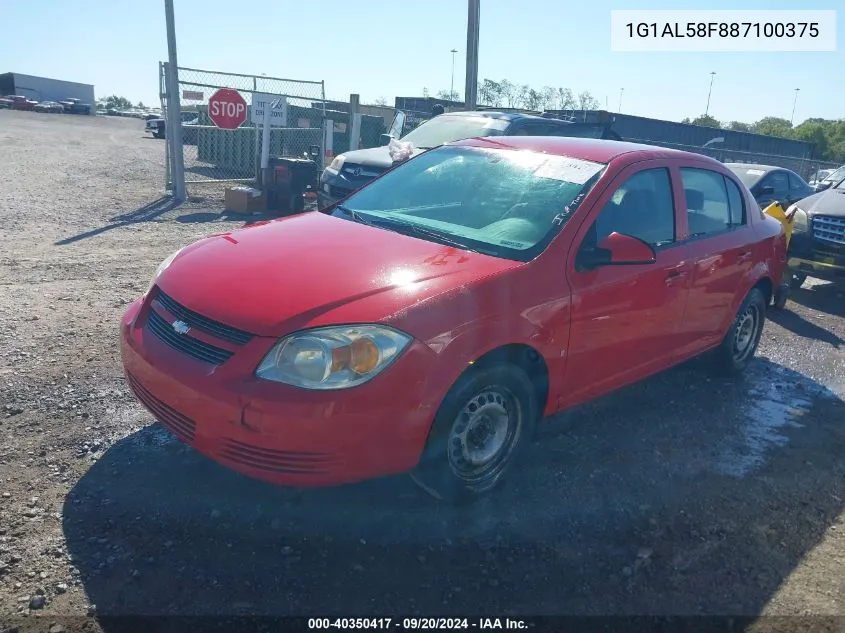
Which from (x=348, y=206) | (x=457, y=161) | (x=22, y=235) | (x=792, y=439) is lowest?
(x=792, y=439)

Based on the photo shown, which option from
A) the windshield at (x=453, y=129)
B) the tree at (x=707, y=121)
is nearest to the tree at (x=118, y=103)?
the tree at (x=707, y=121)

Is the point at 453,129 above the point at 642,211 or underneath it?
above

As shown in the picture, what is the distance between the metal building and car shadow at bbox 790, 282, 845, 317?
70.8 metres

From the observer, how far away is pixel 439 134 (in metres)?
10.6

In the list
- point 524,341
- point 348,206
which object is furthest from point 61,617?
point 348,206

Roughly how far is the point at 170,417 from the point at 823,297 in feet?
27.8

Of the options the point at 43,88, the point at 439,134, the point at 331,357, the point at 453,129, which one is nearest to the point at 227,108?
the point at 439,134

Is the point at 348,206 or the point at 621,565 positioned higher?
the point at 348,206

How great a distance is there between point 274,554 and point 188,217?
28.8 feet

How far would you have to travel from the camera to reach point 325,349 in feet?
9.30

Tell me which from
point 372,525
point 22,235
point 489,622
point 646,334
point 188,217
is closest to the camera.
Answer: point 489,622

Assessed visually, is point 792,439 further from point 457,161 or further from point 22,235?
point 22,235

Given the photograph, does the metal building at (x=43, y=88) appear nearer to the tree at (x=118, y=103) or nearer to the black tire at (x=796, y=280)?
the tree at (x=118, y=103)

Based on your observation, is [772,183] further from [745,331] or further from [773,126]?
[773,126]
